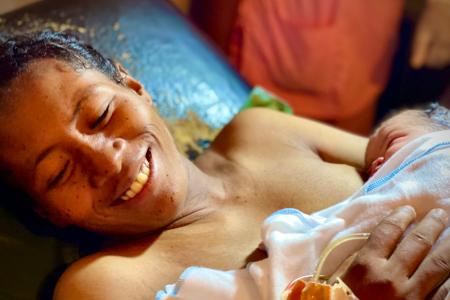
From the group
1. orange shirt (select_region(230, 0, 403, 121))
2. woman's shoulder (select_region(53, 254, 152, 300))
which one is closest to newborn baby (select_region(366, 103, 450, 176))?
woman's shoulder (select_region(53, 254, 152, 300))

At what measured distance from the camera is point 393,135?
3.97 feet

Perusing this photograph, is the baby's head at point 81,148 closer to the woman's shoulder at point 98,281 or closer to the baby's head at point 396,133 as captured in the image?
the woman's shoulder at point 98,281

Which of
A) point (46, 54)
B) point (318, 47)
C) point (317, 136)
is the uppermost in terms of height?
point (46, 54)

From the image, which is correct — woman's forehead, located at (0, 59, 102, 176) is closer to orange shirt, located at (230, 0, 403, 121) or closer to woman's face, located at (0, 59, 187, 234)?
woman's face, located at (0, 59, 187, 234)

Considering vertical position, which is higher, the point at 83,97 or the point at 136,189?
the point at 83,97

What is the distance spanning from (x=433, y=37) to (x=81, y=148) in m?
1.51

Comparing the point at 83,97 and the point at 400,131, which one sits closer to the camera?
the point at 83,97

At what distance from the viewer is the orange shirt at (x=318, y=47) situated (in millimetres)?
2156

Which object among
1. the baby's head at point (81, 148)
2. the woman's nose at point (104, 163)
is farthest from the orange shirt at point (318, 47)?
the woman's nose at point (104, 163)

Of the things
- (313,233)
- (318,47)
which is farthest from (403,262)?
(318,47)

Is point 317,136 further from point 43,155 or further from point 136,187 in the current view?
point 43,155

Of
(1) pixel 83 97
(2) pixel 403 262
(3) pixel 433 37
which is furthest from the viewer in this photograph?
→ (3) pixel 433 37

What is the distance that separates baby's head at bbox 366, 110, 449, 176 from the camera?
3.87ft

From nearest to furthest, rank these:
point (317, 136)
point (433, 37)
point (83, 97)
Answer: point (83, 97) < point (317, 136) < point (433, 37)
